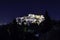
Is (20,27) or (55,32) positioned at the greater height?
(55,32)

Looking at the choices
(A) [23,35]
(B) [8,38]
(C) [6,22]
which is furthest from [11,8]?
(B) [8,38]

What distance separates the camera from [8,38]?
1366mm

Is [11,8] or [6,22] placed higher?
[11,8]

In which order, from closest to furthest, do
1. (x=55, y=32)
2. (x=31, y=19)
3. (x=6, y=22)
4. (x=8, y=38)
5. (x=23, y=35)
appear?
1. (x=55, y=32)
2. (x=8, y=38)
3. (x=23, y=35)
4. (x=31, y=19)
5. (x=6, y=22)

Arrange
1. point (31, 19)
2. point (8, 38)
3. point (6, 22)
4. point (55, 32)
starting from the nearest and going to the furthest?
point (55, 32) → point (8, 38) → point (31, 19) → point (6, 22)

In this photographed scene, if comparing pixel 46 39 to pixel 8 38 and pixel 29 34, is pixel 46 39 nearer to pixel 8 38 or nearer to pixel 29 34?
pixel 8 38

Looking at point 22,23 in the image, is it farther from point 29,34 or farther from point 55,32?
point 55,32

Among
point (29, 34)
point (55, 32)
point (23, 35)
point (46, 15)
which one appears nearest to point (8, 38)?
point (23, 35)

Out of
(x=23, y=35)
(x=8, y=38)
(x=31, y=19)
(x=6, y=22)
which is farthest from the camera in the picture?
(x=6, y=22)

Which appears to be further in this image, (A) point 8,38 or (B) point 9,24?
(B) point 9,24

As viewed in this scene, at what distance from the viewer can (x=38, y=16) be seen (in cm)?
180

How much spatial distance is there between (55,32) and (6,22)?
3.02 feet

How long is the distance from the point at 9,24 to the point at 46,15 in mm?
424

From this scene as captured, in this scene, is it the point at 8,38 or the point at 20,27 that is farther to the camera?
the point at 20,27
